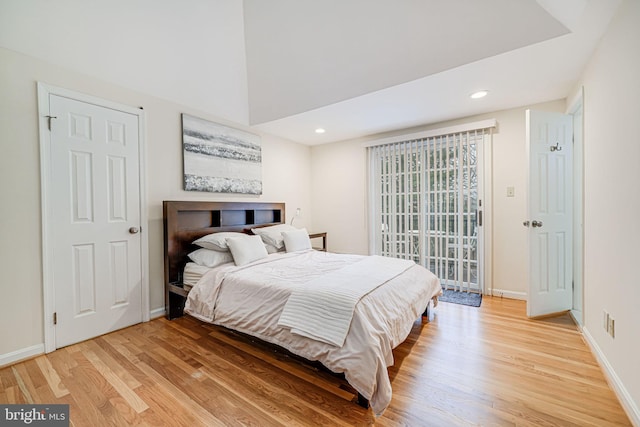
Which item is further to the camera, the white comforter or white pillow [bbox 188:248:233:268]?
white pillow [bbox 188:248:233:268]

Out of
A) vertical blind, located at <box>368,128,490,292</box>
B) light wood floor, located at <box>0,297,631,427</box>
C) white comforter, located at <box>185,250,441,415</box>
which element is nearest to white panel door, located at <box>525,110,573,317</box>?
light wood floor, located at <box>0,297,631,427</box>

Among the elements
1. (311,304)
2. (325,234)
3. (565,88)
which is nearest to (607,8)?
(565,88)

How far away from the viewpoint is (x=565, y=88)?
2.68 metres

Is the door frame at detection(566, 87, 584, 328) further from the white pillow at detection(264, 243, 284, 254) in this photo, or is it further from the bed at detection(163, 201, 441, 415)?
the white pillow at detection(264, 243, 284, 254)

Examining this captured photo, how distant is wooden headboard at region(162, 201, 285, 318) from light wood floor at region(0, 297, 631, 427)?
0.59 metres

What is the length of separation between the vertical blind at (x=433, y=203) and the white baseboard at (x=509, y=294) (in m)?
0.19

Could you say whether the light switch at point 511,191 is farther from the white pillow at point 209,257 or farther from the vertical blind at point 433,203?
the white pillow at point 209,257

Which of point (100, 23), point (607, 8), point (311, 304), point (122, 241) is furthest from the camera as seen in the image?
point (122, 241)

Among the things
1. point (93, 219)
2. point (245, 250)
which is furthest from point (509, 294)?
point (93, 219)

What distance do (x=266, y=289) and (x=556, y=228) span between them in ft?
9.61

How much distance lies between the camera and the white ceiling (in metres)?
1.93

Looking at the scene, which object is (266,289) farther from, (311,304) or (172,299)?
(172,299)

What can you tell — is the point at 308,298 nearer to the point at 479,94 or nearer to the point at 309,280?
the point at 309,280

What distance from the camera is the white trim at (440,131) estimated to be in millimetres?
3275
